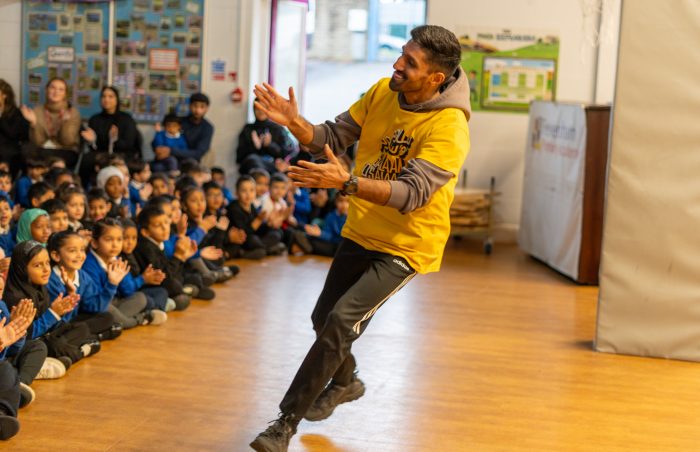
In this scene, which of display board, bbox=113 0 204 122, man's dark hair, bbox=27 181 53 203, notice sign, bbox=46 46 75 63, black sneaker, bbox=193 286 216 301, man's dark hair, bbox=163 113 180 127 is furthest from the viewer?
notice sign, bbox=46 46 75 63

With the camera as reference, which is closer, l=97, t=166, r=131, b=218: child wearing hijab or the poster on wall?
l=97, t=166, r=131, b=218: child wearing hijab

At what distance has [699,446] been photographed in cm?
467

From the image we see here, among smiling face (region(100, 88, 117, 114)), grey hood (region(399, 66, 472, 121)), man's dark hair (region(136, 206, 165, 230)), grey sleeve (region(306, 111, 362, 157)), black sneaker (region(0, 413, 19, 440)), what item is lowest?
black sneaker (region(0, 413, 19, 440))

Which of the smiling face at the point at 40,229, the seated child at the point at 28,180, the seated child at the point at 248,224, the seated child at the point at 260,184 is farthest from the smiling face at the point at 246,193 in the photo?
the smiling face at the point at 40,229

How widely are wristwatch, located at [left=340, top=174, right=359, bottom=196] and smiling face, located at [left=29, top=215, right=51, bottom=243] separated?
10.9ft

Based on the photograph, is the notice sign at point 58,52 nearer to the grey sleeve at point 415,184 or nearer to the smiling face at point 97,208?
the smiling face at point 97,208

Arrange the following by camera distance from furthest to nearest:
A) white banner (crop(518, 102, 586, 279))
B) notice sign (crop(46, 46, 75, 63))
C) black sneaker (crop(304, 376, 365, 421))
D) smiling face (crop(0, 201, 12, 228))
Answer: notice sign (crop(46, 46, 75, 63))
white banner (crop(518, 102, 586, 279))
smiling face (crop(0, 201, 12, 228))
black sneaker (crop(304, 376, 365, 421))

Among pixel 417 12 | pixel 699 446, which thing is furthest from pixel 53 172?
pixel 417 12

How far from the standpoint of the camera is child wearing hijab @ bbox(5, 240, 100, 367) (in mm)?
5043

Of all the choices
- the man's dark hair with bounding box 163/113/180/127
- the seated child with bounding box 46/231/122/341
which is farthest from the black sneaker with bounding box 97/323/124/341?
the man's dark hair with bounding box 163/113/180/127

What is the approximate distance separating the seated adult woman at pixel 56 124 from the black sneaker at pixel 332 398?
6659 millimetres

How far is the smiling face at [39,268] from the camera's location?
5035mm

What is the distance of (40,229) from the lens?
640cm

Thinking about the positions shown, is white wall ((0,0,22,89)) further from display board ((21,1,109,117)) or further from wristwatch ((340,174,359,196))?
wristwatch ((340,174,359,196))
